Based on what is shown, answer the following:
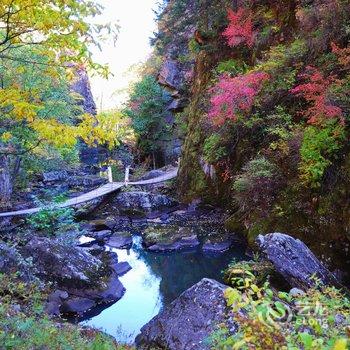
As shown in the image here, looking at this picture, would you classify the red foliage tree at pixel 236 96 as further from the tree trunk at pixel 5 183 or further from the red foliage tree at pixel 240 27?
the tree trunk at pixel 5 183

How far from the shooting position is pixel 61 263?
5.53 m

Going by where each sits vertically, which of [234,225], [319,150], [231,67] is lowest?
[234,225]

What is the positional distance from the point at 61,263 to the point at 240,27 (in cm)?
708

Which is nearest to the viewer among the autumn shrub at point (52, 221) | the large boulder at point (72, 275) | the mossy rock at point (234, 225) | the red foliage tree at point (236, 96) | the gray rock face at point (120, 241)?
the large boulder at point (72, 275)

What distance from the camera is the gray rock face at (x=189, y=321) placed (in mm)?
3623

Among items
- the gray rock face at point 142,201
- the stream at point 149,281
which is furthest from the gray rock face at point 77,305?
the gray rock face at point 142,201

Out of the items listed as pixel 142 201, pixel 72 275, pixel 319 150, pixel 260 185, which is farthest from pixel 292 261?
pixel 142 201

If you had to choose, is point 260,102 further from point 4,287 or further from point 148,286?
point 4,287

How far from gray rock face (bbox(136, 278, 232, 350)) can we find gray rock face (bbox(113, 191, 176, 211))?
685 cm

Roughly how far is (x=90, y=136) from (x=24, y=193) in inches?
429

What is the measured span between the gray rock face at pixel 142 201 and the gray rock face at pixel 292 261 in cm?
640

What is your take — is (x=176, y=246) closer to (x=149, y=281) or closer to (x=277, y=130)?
(x=149, y=281)

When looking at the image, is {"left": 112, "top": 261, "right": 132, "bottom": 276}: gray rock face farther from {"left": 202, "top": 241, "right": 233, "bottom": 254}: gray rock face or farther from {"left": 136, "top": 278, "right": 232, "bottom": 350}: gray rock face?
{"left": 136, "top": 278, "right": 232, "bottom": 350}: gray rock face

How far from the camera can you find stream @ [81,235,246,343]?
16.5ft
